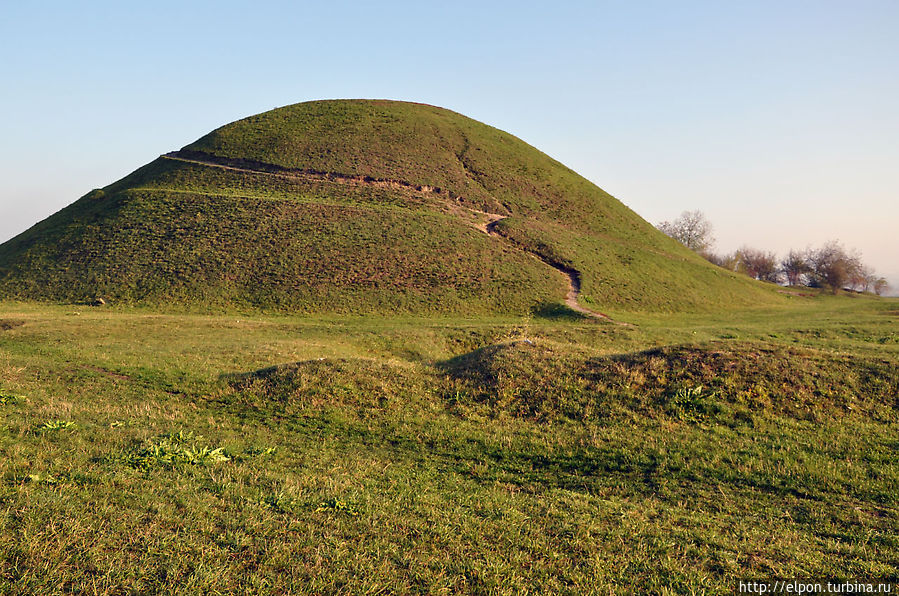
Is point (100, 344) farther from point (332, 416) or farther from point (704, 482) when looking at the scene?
point (704, 482)

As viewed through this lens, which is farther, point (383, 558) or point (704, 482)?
point (704, 482)

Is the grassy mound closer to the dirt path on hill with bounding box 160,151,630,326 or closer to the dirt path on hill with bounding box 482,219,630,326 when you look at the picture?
the dirt path on hill with bounding box 482,219,630,326

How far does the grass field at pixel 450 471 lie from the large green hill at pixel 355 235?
1036 inches

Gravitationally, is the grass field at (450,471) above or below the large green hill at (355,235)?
below

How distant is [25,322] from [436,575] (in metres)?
39.0

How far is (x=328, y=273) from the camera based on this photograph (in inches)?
1965

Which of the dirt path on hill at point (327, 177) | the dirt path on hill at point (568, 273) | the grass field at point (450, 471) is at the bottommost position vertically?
the grass field at point (450, 471)

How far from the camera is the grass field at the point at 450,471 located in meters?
6.16

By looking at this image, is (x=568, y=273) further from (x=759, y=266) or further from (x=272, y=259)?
(x=759, y=266)

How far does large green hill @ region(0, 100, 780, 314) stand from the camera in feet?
158

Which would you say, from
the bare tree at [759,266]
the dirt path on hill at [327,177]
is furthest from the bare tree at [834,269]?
the dirt path on hill at [327,177]

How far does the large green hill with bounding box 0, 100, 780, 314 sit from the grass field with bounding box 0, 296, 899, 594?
26.3 metres

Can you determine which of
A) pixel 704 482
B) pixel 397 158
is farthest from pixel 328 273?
pixel 704 482

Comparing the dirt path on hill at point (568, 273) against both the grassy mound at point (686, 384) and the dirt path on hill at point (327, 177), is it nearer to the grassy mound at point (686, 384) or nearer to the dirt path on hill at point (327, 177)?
the dirt path on hill at point (327, 177)
